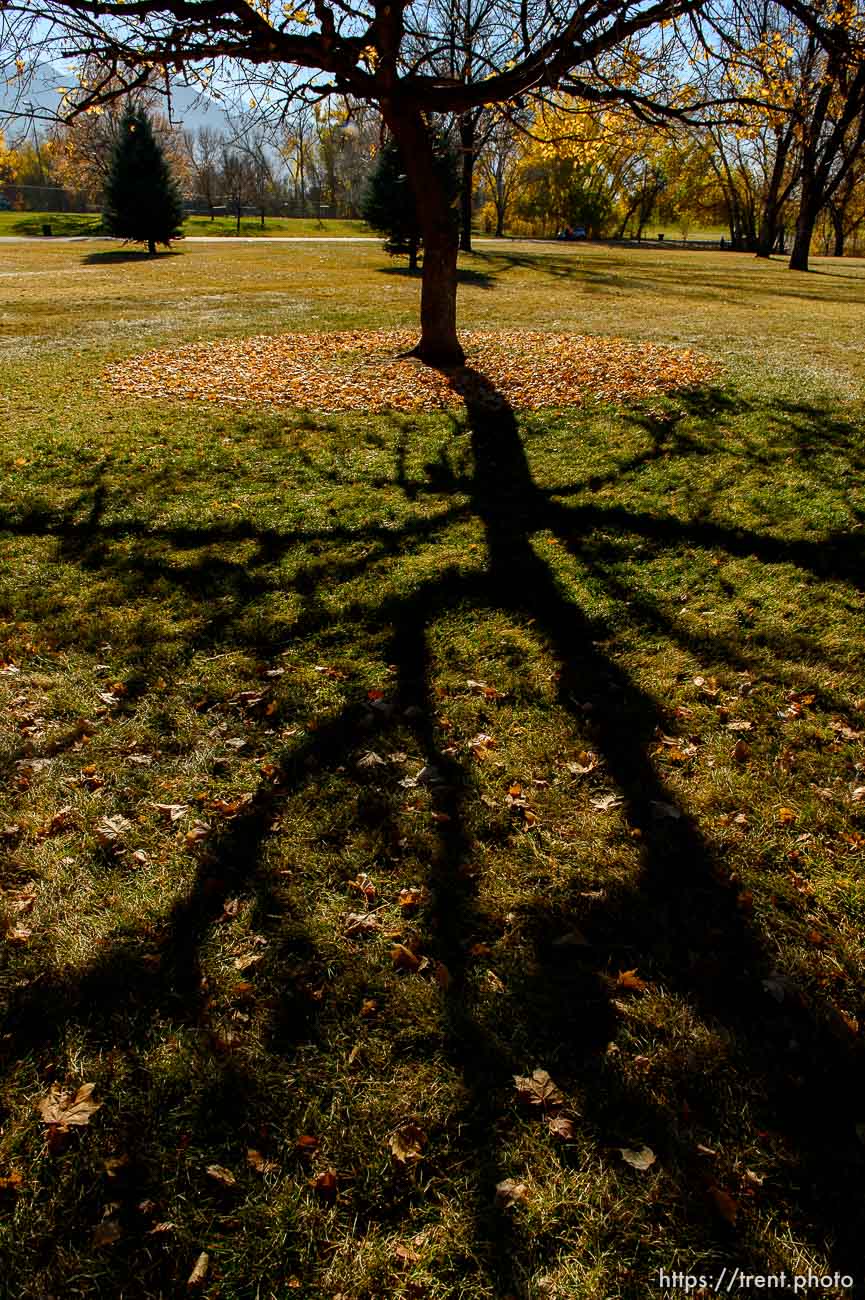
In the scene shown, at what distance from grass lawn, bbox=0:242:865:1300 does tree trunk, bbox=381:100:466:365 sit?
5303 mm

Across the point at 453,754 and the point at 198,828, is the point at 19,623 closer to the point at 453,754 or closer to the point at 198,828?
the point at 198,828

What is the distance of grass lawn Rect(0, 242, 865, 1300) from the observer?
2.22 m

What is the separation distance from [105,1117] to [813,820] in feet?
11.1

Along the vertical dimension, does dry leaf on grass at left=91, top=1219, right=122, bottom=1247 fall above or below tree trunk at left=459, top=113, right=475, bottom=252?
below

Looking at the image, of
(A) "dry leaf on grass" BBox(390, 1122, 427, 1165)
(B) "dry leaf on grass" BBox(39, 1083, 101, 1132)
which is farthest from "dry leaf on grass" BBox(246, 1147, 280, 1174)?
(B) "dry leaf on grass" BBox(39, 1083, 101, 1132)

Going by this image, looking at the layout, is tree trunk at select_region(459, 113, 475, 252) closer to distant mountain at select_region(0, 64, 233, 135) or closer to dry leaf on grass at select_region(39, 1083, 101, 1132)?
distant mountain at select_region(0, 64, 233, 135)

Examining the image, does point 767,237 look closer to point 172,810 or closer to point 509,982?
point 172,810

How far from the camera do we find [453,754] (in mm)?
4062

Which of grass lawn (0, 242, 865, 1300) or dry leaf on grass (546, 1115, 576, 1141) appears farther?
dry leaf on grass (546, 1115, 576, 1141)

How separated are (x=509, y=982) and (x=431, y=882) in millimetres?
599

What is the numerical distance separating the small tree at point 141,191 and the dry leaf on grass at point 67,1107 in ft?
122

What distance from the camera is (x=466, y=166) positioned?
23203mm

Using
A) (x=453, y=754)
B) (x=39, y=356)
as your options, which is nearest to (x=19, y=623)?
(x=453, y=754)

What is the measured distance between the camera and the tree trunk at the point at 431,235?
9.95m
